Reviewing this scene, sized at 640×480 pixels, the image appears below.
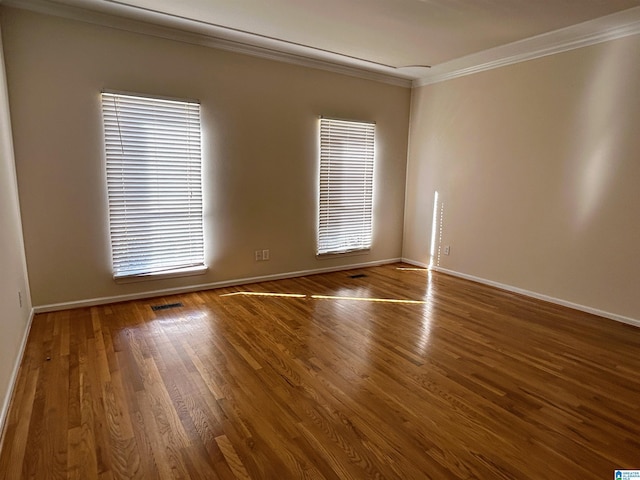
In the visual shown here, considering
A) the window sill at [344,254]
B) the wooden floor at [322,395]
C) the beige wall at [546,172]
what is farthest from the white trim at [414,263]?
the wooden floor at [322,395]

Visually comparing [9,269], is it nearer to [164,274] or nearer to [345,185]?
[164,274]

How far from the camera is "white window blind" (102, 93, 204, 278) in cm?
361

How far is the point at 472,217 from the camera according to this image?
4.84 m

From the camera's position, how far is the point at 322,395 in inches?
89.8

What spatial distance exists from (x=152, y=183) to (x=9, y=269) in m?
1.55

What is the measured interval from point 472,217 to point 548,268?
1077 mm

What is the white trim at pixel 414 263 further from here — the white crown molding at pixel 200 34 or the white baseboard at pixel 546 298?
the white crown molding at pixel 200 34

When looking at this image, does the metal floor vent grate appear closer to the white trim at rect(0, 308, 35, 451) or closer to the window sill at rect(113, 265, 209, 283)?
the window sill at rect(113, 265, 209, 283)

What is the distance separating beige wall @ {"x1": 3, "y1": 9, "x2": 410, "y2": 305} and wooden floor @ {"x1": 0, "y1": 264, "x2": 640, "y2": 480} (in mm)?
700

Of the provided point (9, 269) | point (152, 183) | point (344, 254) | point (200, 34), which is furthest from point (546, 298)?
point (9, 269)

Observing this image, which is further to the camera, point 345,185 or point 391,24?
point 345,185

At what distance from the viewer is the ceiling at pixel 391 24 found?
120 inches

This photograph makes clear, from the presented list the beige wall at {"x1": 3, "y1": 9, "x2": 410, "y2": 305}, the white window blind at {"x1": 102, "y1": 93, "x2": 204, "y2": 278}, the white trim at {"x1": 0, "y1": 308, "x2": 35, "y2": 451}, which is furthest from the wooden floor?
the beige wall at {"x1": 3, "y1": 9, "x2": 410, "y2": 305}

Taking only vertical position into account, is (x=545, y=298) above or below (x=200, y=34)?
below
